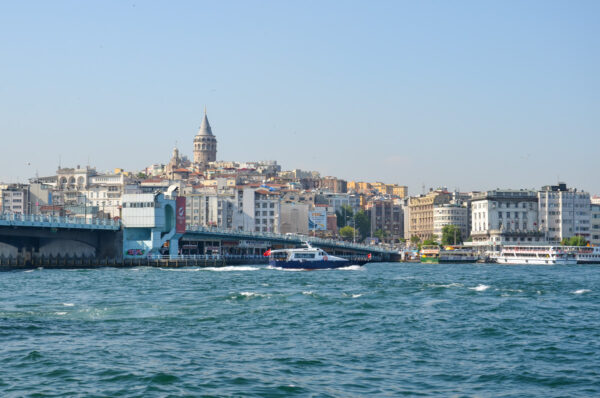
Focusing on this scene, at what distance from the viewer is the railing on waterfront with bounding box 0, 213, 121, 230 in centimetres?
10556

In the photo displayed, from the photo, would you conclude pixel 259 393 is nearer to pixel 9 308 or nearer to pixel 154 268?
pixel 9 308

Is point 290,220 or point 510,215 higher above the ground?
point 510,215

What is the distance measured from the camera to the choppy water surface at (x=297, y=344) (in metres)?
29.9

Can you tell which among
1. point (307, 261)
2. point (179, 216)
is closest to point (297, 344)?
point (307, 261)

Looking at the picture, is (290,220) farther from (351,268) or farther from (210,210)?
(351,268)

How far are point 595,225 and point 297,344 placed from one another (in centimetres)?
15914

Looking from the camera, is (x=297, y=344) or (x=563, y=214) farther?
(x=563, y=214)

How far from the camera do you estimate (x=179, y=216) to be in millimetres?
127750

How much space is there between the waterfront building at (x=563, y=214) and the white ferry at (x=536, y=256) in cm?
2374

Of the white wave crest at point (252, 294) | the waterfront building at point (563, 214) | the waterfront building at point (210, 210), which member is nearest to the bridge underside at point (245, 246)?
the waterfront building at point (210, 210)

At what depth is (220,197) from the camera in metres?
191

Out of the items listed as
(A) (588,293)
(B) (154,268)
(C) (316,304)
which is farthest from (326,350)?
(B) (154,268)

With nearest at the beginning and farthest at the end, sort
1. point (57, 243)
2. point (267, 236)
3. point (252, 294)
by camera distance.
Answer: point (252, 294) → point (57, 243) → point (267, 236)

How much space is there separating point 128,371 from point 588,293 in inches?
1743
